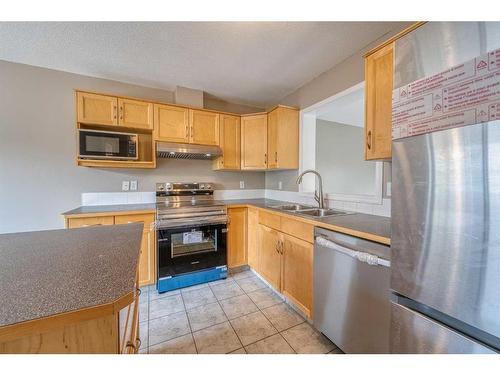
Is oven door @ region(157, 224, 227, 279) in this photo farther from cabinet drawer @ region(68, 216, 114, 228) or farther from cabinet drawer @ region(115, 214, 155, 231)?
cabinet drawer @ region(68, 216, 114, 228)

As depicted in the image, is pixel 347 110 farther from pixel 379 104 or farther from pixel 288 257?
pixel 288 257

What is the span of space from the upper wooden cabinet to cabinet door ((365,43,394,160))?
123 cm

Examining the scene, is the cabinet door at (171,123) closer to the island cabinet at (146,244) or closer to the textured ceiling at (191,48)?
the textured ceiling at (191,48)

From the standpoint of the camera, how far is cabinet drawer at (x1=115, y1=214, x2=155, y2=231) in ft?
6.76

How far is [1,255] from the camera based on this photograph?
80 centimetres

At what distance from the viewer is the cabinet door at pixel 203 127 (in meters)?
2.57

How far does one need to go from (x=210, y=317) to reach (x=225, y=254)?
77cm

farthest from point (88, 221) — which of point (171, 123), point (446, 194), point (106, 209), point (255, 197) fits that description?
point (446, 194)

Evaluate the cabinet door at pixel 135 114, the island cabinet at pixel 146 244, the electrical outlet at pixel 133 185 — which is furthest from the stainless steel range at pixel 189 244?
the cabinet door at pixel 135 114

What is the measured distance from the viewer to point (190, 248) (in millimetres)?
2340

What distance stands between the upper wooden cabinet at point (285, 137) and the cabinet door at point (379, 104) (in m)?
1.23

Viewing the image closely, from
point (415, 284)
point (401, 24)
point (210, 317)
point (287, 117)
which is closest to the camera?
point (415, 284)
